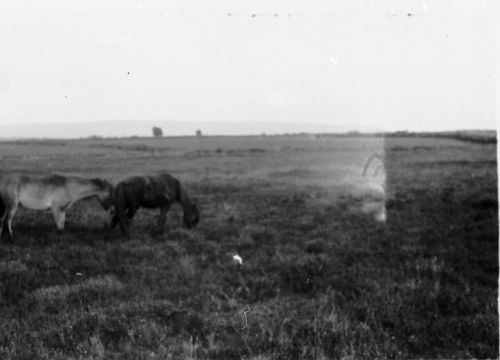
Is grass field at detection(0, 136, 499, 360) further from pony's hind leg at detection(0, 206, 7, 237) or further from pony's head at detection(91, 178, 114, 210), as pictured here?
pony's head at detection(91, 178, 114, 210)

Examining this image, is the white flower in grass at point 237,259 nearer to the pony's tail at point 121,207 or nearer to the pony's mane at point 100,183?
the pony's tail at point 121,207

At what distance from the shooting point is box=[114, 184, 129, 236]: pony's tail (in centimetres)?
1079

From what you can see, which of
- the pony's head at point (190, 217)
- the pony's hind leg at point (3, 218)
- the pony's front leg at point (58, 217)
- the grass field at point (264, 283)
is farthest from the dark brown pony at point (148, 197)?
the pony's hind leg at point (3, 218)

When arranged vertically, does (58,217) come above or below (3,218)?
below

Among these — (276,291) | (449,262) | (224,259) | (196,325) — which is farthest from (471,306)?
(224,259)

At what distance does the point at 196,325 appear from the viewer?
600 cm

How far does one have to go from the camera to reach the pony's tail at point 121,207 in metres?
10.8

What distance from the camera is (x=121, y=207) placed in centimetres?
1105

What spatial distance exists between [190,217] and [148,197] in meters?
1.26

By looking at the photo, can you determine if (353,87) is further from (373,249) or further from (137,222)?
(137,222)

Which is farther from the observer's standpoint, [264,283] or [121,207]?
[121,207]

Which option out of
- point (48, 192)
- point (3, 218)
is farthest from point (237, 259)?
point (3, 218)

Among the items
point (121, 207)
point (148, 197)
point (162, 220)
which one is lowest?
point (162, 220)

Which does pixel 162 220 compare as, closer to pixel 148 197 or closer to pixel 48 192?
pixel 148 197
